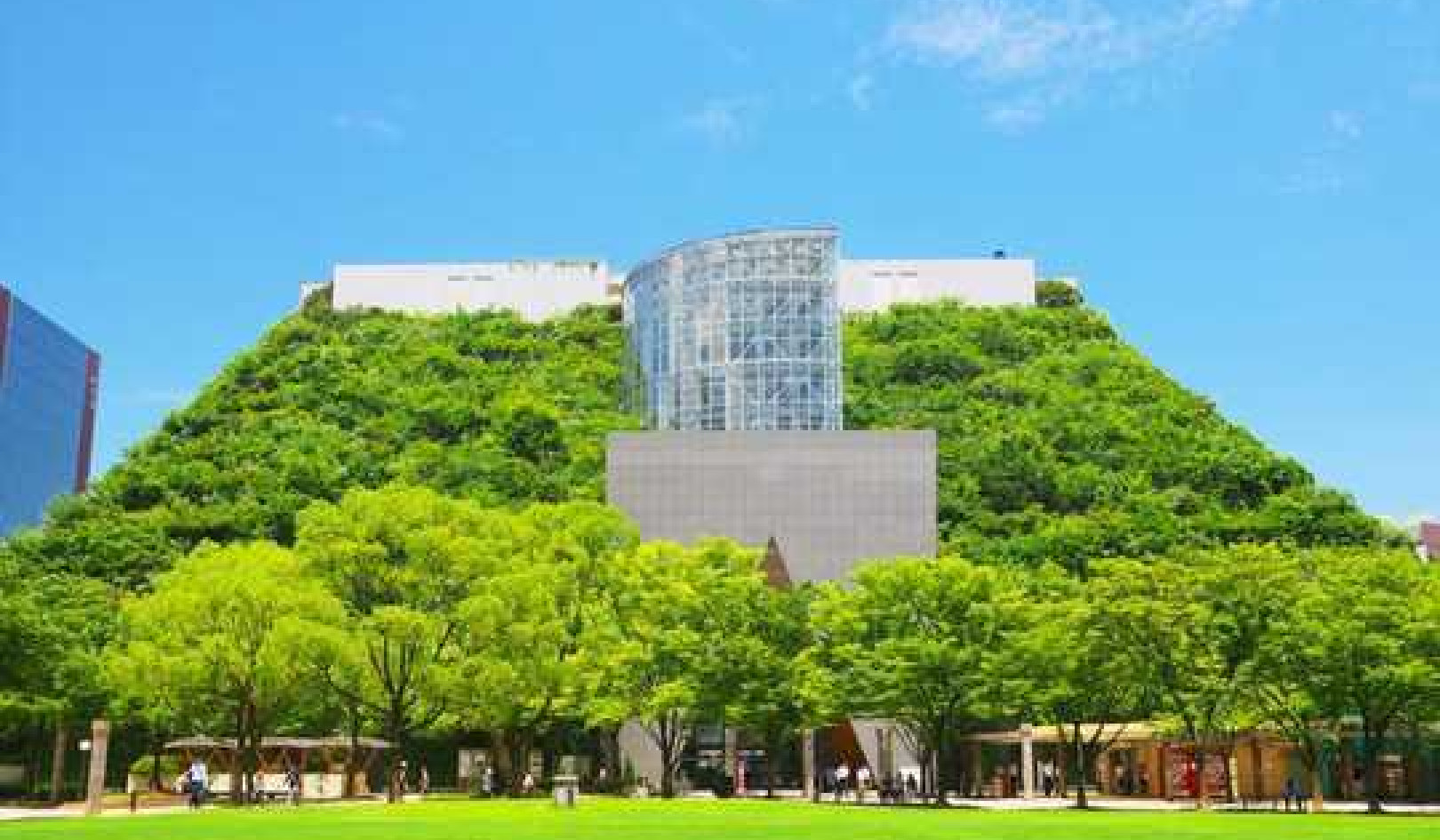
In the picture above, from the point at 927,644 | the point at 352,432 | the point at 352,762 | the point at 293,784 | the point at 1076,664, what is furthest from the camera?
the point at 352,432

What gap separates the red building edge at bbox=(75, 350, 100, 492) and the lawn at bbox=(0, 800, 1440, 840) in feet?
498

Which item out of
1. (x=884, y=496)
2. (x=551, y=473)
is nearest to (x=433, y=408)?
(x=551, y=473)

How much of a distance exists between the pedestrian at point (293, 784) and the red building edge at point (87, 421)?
465ft

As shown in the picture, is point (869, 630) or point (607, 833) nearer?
point (607, 833)

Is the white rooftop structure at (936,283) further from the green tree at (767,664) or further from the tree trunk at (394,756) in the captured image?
the tree trunk at (394,756)

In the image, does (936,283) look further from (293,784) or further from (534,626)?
(293,784)

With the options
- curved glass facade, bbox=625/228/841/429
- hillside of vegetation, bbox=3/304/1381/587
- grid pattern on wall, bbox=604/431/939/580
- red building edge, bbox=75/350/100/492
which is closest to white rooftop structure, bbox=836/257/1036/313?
hillside of vegetation, bbox=3/304/1381/587

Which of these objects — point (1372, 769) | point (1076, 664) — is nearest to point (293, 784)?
point (1076, 664)

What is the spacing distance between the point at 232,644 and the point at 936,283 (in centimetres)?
7352

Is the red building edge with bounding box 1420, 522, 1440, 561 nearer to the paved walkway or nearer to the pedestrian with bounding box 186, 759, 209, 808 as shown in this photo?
the paved walkway

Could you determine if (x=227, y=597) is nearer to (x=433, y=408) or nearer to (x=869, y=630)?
(x=869, y=630)

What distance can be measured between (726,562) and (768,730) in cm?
602

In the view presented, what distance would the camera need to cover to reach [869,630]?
4728 cm

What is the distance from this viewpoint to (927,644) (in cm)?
4481
